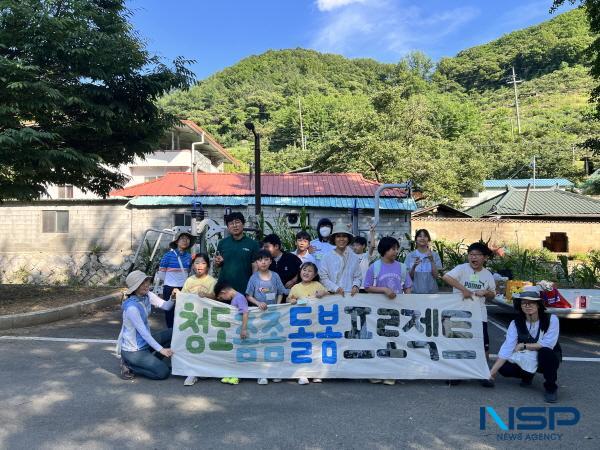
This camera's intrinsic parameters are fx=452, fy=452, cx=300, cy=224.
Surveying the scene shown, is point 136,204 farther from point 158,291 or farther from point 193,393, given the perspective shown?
point 193,393

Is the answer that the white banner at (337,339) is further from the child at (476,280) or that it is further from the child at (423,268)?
the child at (423,268)

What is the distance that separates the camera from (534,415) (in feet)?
13.4

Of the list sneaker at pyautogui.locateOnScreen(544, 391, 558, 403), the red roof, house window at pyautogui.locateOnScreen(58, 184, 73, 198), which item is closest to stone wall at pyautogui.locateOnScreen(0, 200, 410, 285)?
the red roof

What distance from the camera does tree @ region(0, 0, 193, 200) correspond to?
24.7ft

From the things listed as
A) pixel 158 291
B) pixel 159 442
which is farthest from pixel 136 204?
pixel 159 442

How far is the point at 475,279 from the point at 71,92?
7299mm

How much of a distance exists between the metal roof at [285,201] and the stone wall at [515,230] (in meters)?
5.29

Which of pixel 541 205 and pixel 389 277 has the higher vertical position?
pixel 541 205

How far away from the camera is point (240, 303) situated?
5.21m

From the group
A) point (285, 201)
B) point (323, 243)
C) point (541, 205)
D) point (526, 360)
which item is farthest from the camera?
point (541, 205)

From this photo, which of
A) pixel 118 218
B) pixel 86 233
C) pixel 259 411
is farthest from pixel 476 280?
pixel 86 233

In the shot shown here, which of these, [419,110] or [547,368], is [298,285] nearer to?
[547,368]

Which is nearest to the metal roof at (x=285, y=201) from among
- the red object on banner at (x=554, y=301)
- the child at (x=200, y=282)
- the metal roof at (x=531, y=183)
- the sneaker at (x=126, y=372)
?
the red object on banner at (x=554, y=301)

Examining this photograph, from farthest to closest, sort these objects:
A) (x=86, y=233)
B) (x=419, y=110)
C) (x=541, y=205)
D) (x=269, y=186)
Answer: (x=419, y=110), (x=541, y=205), (x=269, y=186), (x=86, y=233)
